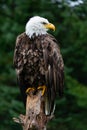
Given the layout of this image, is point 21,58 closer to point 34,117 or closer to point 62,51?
point 34,117

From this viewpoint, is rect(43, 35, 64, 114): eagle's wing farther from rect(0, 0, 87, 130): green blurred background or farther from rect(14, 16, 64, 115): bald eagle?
rect(0, 0, 87, 130): green blurred background

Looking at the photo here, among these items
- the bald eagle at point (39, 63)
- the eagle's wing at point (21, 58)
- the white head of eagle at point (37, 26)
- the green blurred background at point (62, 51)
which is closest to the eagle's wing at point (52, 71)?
the bald eagle at point (39, 63)

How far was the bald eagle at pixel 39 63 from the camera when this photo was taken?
1152 centimetres

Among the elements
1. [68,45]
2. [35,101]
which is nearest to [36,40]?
[35,101]

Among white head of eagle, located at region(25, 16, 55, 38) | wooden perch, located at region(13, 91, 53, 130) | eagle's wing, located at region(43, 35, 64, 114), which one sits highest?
white head of eagle, located at region(25, 16, 55, 38)

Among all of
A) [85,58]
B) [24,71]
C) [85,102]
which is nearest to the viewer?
[24,71]

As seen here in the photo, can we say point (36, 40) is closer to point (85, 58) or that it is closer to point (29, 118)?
point (29, 118)

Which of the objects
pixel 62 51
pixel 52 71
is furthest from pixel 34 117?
pixel 62 51

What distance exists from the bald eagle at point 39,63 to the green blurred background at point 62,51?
5.53 m

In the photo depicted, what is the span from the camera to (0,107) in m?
17.6

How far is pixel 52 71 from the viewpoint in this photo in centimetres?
1158

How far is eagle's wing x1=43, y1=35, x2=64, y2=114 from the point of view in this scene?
1149 centimetres

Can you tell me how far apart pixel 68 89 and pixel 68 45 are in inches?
69.0

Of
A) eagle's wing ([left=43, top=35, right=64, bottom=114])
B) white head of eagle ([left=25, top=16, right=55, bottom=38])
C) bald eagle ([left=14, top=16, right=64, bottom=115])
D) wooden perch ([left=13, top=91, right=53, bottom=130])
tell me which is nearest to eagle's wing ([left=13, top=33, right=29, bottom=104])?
bald eagle ([left=14, top=16, right=64, bottom=115])
